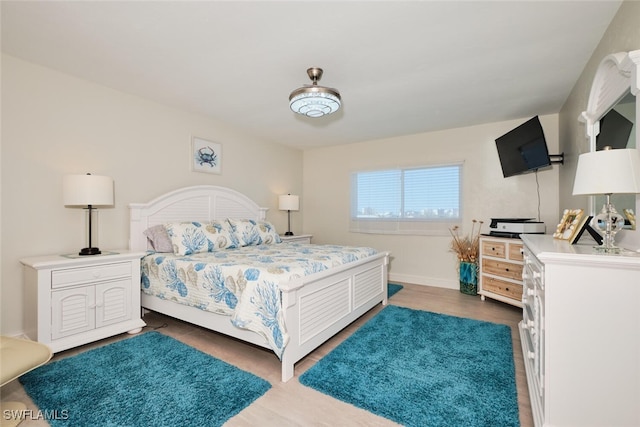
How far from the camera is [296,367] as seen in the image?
6.90ft

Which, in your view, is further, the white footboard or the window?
the window

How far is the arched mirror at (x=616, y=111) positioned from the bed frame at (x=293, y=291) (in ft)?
6.17

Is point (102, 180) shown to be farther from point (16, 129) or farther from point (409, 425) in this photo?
point (409, 425)

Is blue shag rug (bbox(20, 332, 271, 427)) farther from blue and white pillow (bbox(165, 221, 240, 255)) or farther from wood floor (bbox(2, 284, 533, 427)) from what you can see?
blue and white pillow (bbox(165, 221, 240, 255))

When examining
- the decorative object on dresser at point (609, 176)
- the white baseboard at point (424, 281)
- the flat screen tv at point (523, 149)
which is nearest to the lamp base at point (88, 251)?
the decorative object on dresser at point (609, 176)

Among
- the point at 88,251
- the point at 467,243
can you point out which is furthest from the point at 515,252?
the point at 88,251

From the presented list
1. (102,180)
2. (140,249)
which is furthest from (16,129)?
(140,249)

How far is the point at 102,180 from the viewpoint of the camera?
2.54 m

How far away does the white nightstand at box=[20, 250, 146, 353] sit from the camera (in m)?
2.17

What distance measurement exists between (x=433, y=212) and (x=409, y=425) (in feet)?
11.0

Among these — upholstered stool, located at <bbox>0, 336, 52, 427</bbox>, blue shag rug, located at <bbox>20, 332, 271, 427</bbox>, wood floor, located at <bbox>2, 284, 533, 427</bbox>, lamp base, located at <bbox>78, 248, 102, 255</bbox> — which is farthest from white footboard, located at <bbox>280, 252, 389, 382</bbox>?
lamp base, located at <bbox>78, 248, 102, 255</bbox>

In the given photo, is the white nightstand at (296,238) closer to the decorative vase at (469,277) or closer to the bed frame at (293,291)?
the bed frame at (293,291)

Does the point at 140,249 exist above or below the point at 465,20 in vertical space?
below

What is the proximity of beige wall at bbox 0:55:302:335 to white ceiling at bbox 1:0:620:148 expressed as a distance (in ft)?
0.69
